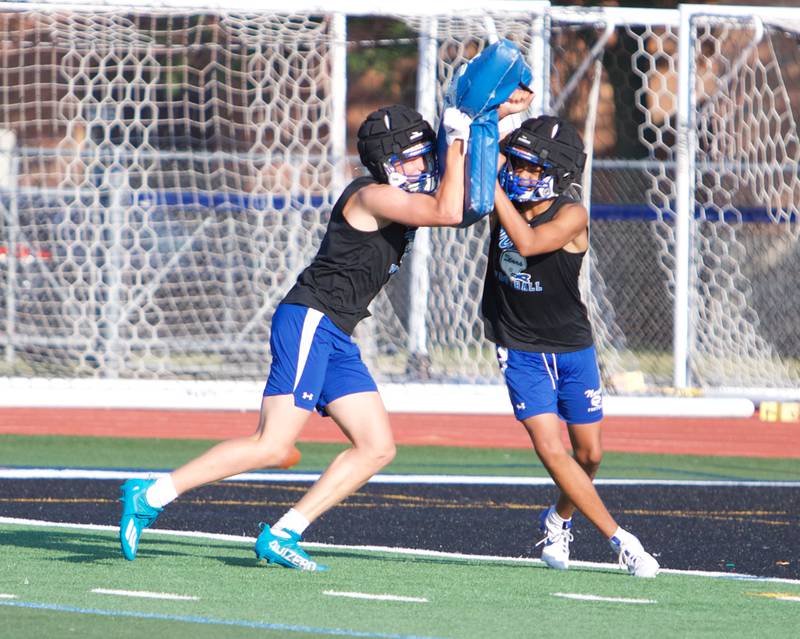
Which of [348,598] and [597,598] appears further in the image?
[597,598]

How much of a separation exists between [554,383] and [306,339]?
4.14ft

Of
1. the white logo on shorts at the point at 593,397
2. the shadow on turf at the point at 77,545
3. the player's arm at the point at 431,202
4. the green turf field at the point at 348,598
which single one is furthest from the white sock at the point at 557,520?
the player's arm at the point at 431,202

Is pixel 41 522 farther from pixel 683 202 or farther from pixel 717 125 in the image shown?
pixel 717 125

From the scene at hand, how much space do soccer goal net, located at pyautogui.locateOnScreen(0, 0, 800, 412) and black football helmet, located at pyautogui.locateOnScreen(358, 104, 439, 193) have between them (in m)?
7.84

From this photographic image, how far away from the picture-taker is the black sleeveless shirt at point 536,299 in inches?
309

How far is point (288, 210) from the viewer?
685 inches

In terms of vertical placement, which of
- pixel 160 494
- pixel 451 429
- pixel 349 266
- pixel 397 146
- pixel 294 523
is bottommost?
pixel 451 429

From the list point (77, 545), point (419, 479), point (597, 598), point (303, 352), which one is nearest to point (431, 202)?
point (303, 352)

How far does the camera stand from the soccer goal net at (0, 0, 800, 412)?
1599cm

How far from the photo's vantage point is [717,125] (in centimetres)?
1769

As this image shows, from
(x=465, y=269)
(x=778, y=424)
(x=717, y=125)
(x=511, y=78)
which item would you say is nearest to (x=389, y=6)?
(x=465, y=269)

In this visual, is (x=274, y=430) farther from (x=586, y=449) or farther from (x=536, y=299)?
(x=586, y=449)

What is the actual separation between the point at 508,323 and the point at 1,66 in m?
12.4

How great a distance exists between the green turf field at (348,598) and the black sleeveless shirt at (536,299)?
3.47 ft
